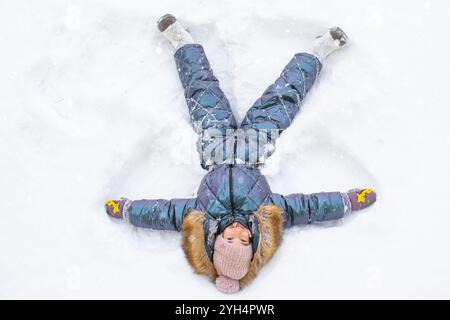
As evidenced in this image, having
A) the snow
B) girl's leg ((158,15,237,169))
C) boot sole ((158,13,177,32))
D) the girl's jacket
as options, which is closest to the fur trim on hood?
the girl's jacket

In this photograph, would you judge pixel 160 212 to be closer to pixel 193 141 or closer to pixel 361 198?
pixel 193 141

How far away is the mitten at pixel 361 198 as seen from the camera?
111 inches

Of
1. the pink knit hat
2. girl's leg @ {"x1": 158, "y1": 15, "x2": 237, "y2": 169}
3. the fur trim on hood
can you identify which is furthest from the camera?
girl's leg @ {"x1": 158, "y1": 15, "x2": 237, "y2": 169}

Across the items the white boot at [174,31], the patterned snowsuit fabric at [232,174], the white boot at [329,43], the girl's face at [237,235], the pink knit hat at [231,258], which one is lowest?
the pink knit hat at [231,258]

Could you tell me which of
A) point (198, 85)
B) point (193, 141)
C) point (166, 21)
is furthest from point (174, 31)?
point (193, 141)

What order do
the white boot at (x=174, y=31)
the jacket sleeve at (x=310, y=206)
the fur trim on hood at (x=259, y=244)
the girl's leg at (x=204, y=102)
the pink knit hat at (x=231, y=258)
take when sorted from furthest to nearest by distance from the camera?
the white boot at (x=174, y=31) < the girl's leg at (x=204, y=102) < the jacket sleeve at (x=310, y=206) < the fur trim on hood at (x=259, y=244) < the pink knit hat at (x=231, y=258)

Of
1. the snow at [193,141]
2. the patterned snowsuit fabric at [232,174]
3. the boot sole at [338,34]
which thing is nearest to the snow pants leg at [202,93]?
the patterned snowsuit fabric at [232,174]

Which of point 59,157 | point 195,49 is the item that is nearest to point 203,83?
point 195,49

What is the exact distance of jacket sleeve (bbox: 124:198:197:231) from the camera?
2.77 meters

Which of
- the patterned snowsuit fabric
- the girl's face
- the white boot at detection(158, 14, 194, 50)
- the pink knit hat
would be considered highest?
the white boot at detection(158, 14, 194, 50)

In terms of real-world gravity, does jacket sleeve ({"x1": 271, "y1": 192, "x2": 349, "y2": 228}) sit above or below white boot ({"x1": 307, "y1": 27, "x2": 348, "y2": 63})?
below

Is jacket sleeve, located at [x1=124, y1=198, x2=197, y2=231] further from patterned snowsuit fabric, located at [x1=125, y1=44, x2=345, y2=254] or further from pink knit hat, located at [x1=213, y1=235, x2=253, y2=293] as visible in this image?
pink knit hat, located at [x1=213, y1=235, x2=253, y2=293]

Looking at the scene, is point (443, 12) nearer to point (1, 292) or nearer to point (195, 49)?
point (195, 49)

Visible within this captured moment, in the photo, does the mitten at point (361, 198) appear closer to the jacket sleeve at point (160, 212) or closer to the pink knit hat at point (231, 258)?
the pink knit hat at point (231, 258)
